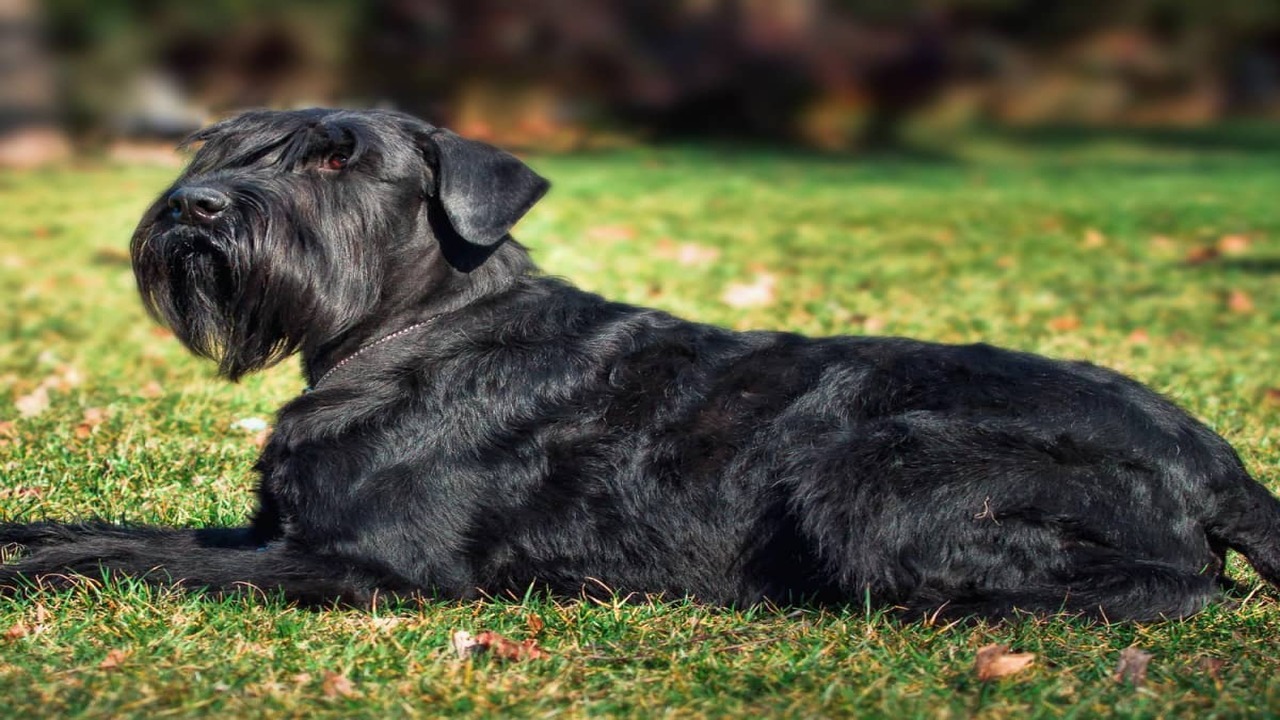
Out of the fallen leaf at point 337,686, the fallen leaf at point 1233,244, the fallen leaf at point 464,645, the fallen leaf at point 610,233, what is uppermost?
the fallen leaf at point 1233,244

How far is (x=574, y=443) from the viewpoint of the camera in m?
4.46

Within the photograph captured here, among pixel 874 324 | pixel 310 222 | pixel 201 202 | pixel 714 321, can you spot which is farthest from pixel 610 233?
pixel 201 202

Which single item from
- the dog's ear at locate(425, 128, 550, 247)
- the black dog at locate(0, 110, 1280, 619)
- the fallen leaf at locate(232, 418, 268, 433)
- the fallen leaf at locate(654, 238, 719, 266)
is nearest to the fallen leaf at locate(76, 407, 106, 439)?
the fallen leaf at locate(232, 418, 268, 433)

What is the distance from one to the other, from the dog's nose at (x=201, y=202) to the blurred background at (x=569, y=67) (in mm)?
16248

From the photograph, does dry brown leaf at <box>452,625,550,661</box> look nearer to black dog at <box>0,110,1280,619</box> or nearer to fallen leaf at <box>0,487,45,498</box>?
black dog at <box>0,110,1280,619</box>

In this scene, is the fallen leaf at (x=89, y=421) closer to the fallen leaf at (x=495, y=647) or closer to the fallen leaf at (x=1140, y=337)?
the fallen leaf at (x=495, y=647)

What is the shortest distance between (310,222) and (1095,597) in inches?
106

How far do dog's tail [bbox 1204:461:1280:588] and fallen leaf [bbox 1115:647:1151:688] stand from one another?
651 millimetres

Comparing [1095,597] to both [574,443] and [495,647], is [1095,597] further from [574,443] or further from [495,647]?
[495,647]

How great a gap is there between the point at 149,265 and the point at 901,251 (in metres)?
8.20

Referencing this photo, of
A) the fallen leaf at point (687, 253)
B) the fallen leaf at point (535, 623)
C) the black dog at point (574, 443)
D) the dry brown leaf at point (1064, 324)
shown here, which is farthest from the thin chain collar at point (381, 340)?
the fallen leaf at point (687, 253)

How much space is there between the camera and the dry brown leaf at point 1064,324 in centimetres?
927

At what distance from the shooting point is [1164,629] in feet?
13.5

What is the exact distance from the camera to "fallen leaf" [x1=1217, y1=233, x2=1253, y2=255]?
11.9m
